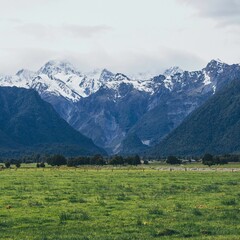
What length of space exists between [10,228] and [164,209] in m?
13.4

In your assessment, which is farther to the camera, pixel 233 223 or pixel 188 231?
pixel 233 223

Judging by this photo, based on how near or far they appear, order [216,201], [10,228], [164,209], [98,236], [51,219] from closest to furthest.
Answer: [98,236] → [10,228] → [51,219] → [164,209] → [216,201]

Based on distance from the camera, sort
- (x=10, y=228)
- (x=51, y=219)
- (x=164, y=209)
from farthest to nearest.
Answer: (x=164, y=209)
(x=51, y=219)
(x=10, y=228)

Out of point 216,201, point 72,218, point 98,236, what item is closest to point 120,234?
point 98,236

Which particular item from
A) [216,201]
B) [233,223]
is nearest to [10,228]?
[233,223]

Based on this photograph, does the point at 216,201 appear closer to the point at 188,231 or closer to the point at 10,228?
the point at 188,231

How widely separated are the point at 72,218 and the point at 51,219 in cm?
146

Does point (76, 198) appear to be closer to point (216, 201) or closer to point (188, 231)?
point (216, 201)

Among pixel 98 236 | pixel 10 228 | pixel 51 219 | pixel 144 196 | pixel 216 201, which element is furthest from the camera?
pixel 144 196

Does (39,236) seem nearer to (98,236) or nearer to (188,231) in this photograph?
(98,236)

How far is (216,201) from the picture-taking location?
50000mm

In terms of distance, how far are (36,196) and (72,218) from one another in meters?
18.2

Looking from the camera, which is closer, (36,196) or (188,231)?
(188,231)

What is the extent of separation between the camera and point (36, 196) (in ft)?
184
